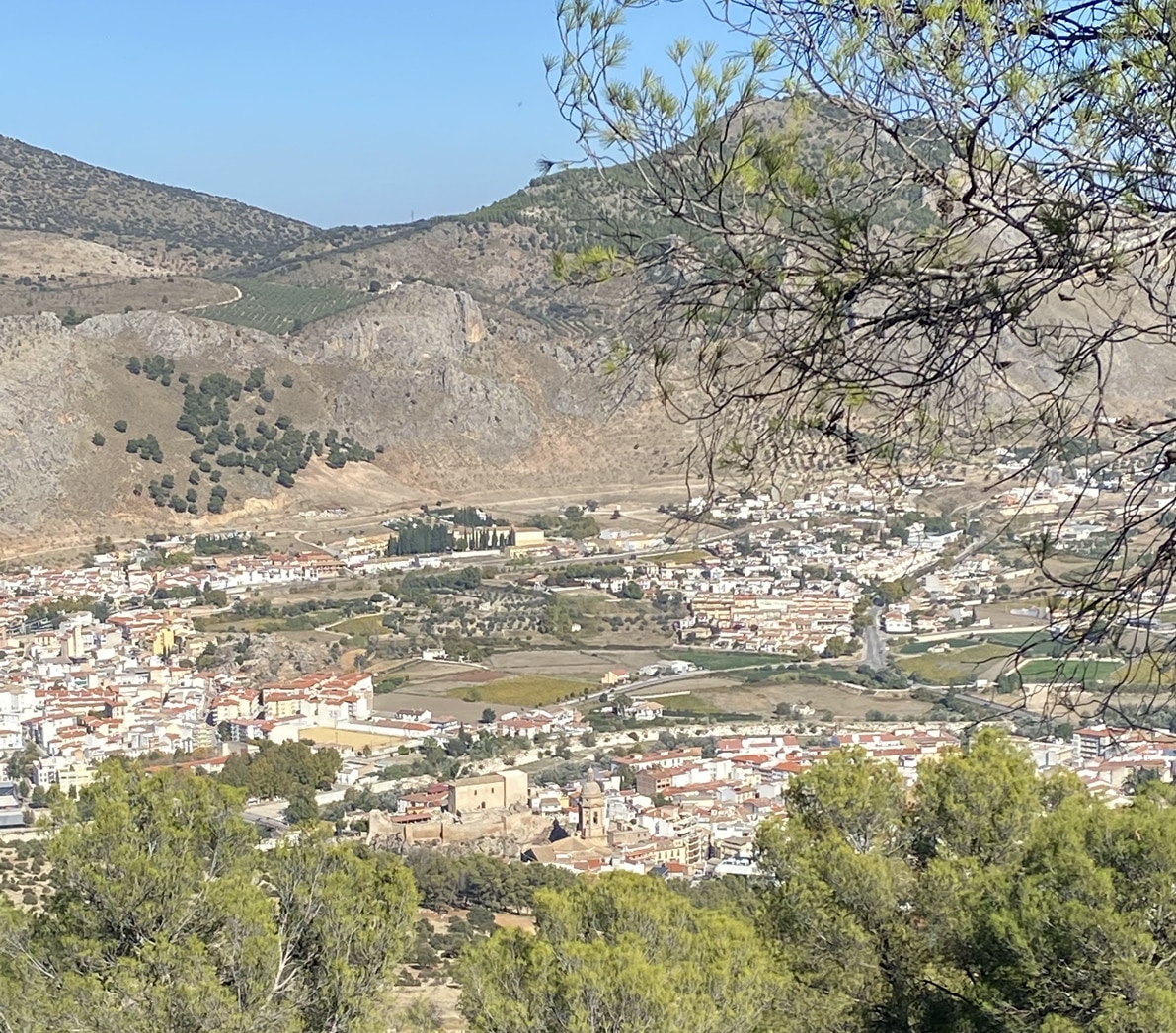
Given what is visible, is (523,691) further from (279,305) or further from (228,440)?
(279,305)

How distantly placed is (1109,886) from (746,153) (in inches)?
155

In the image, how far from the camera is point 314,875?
6.71 m

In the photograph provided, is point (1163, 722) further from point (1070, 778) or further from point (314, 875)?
point (314, 875)

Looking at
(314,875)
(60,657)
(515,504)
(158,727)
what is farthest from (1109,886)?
(515,504)

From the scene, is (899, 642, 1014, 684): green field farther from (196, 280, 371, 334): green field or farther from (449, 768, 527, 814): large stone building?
(196, 280, 371, 334): green field

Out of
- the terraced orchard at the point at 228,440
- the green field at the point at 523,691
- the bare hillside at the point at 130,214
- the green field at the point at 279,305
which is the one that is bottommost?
the green field at the point at 523,691

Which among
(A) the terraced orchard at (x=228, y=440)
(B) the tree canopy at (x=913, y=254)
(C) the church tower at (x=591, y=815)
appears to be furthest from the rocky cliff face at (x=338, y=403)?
(B) the tree canopy at (x=913, y=254)

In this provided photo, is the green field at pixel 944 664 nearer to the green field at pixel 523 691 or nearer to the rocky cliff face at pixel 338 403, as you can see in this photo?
the green field at pixel 523 691

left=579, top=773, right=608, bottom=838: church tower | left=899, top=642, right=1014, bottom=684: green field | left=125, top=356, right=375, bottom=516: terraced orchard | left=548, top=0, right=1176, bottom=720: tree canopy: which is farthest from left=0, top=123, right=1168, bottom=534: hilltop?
left=548, top=0, right=1176, bottom=720: tree canopy

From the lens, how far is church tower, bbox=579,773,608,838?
18.2 metres

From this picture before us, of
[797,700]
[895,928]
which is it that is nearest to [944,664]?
[797,700]

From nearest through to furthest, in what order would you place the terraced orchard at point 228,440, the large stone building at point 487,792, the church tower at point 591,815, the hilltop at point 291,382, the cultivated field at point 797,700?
the church tower at point 591,815 < the large stone building at point 487,792 < the cultivated field at point 797,700 < the hilltop at point 291,382 < the terraced orchard at point 228,440

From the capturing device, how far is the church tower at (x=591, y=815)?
18203 mm

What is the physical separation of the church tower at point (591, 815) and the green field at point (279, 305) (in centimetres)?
3725
